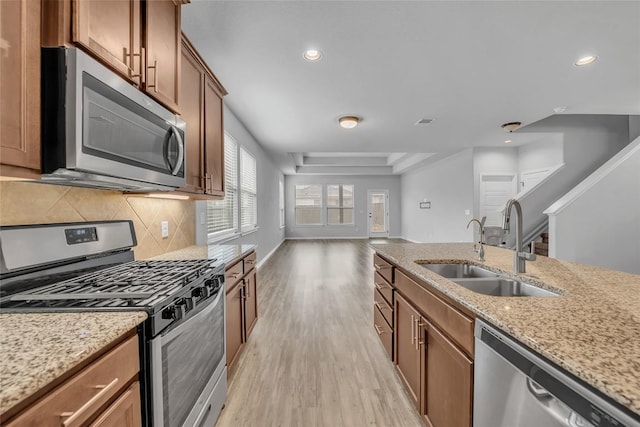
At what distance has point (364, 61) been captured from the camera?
261 centimetres

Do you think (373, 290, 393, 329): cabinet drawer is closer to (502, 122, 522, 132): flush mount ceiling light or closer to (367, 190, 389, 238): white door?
(502, 122, 522, 132): flush mount ceiling light

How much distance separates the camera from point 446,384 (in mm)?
1278

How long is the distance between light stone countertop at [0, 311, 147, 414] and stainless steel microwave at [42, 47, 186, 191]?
0.49 metres

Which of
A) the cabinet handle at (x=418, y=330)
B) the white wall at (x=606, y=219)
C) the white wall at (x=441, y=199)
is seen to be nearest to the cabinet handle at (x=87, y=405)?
the cabinet handle at (x=418, y=330)

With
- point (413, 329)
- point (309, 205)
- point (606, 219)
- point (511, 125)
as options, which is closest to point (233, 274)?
point (413, 329)

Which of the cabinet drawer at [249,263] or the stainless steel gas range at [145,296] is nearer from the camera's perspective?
the stainless steel gas range at [145,296]

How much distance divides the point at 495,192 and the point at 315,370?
21.0 feet

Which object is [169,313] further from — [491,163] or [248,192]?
[491,163]

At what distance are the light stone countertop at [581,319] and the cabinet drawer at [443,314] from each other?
8 cm

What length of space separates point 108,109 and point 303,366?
2.15 m

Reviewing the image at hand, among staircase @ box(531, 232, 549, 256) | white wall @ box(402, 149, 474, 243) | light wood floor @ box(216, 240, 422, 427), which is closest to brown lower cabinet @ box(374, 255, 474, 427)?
light wood floor @ box(216, 240, 422, 427)

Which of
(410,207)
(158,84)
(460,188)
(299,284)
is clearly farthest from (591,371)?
(410,207)

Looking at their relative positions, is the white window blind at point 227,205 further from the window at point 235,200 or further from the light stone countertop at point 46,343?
the light stone countertop at point 46,343

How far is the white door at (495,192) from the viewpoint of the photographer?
660 cm
